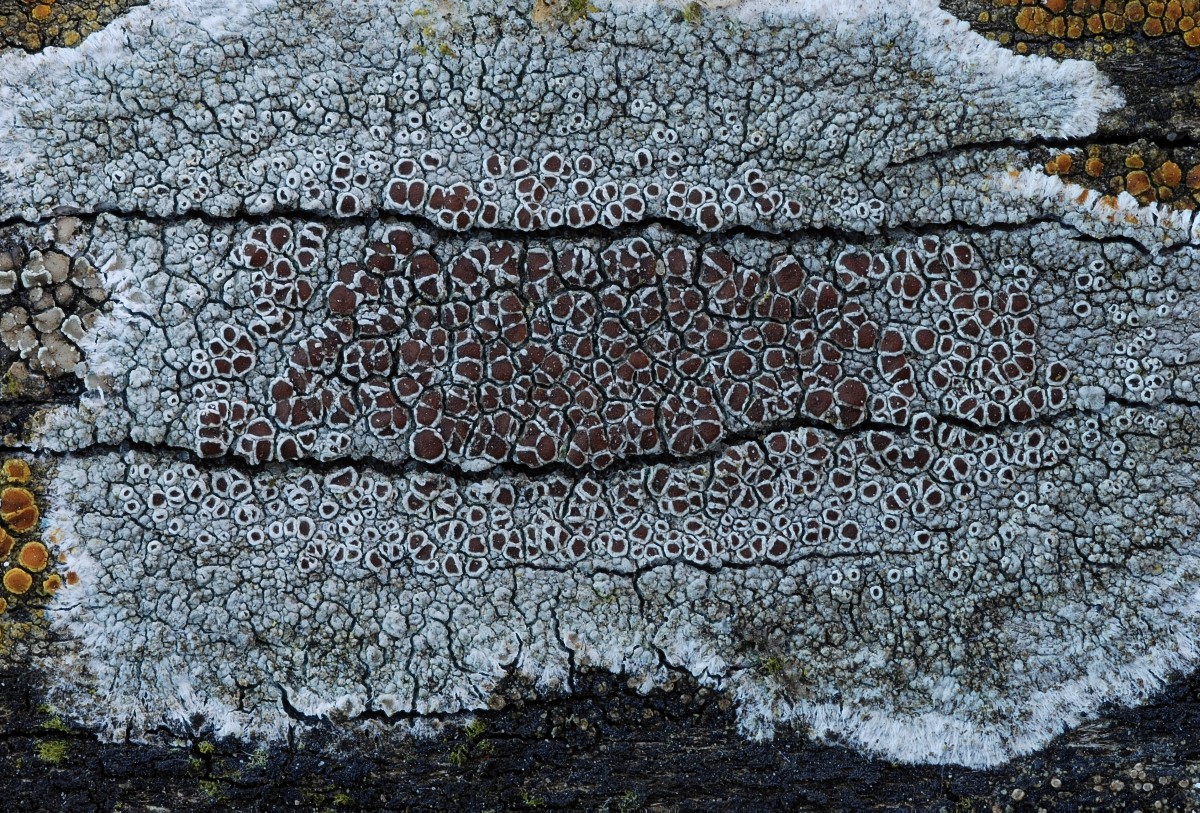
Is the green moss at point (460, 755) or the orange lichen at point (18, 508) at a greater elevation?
the orange lichen at point (18, 508)

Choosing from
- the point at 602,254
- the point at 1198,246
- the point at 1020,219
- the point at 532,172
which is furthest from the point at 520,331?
the point at 1198,246

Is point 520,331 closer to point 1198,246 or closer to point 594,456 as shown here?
point 594,456

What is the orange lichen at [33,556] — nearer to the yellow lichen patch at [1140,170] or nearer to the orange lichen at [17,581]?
the orange lichen at [17,581]

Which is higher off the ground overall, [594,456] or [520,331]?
[520,331]

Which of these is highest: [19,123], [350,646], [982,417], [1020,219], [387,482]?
[19,123]

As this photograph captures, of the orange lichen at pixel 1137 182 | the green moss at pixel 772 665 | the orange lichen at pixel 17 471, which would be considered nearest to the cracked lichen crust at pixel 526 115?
the orange lichen at pixel 1137 182
